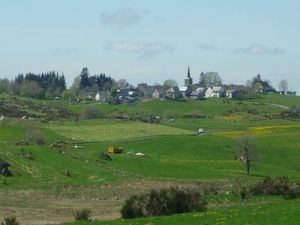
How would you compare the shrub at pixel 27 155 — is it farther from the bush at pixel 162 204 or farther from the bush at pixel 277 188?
the bush at pixel 162 204

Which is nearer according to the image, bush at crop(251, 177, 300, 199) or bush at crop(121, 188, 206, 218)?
bush at crop(121, 188, 206, 218)

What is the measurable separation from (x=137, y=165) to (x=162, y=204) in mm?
34965

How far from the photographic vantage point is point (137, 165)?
220ft

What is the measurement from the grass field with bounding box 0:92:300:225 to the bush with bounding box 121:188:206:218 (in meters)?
1.39

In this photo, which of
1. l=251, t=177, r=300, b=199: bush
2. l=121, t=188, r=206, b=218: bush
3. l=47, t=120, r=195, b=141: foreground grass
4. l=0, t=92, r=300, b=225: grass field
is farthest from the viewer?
l=47, t=120, r=195, b=141: foreground grass

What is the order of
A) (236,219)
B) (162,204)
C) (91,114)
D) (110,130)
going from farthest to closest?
1. (91,114)
2. (110,130)
3. (162,204)
4. (236,219)

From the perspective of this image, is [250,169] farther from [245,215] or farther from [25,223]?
[245,215]

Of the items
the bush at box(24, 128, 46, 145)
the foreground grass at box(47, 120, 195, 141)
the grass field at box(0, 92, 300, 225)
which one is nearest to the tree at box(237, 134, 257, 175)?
the grass field at box(0, 92, 300, 225)

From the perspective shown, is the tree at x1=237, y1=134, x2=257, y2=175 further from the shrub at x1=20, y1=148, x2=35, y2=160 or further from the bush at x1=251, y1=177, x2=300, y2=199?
the bush at x1=251, y1=177, x2=300, y2=199

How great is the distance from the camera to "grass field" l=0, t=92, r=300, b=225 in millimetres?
35625

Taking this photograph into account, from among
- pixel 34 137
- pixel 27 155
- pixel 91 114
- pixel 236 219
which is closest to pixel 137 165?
pixel 27 155

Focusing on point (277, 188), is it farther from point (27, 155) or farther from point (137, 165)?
point (27, 155)

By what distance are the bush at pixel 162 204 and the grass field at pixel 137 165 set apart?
1391 millimetres

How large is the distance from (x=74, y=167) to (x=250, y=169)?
19.0 metres
